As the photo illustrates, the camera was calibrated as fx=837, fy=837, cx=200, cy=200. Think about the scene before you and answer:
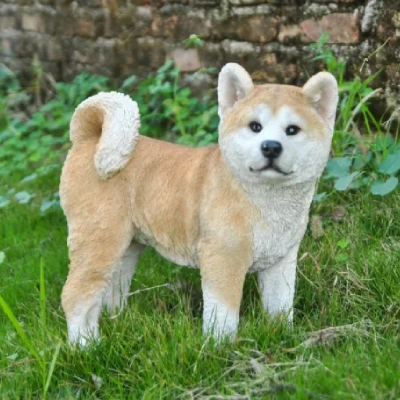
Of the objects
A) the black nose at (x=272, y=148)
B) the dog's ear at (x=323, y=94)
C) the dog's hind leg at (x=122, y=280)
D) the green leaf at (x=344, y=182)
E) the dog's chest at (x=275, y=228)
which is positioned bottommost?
the dog's hind leg at (x=122, y=280)

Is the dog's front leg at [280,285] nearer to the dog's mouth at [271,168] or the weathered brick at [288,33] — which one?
the dog's mouth at [271,168]

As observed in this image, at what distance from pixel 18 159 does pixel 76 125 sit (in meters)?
2.40

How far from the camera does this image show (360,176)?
4.48m

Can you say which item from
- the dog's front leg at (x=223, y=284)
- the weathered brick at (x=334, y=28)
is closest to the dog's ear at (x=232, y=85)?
the dog's front leg at (x=223, y=284)

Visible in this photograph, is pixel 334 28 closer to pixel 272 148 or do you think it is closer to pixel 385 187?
pixel 385 187

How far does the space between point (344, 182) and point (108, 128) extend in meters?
1.35

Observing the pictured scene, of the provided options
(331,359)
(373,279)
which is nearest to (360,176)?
(373,279)

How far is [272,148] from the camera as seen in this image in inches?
115

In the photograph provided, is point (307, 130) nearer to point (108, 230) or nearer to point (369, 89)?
point (108, 230)

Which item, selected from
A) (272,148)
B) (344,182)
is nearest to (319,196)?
(344,182)

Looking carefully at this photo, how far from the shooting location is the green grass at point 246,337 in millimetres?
2834

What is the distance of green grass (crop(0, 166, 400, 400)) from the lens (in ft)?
9.30

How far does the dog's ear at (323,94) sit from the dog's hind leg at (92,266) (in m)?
0.90

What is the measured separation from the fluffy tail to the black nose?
71 centimetres
